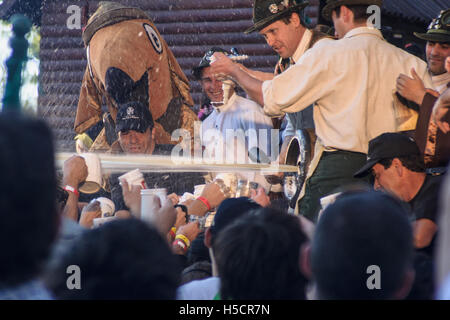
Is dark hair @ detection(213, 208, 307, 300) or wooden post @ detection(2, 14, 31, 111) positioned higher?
wooden post @ detection(2, 14, 31, 111)

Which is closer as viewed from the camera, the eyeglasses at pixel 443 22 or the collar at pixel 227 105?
the eyeglasses at pixel 443 22

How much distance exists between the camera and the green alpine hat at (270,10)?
12.5 ft

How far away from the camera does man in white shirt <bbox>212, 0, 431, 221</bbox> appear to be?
10.8 ft

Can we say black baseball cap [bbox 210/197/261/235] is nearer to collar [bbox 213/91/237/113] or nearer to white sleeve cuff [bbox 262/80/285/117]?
white sleeve cuff [bbox 262/80/285/117]

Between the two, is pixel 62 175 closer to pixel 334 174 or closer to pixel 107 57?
pixel 107 57

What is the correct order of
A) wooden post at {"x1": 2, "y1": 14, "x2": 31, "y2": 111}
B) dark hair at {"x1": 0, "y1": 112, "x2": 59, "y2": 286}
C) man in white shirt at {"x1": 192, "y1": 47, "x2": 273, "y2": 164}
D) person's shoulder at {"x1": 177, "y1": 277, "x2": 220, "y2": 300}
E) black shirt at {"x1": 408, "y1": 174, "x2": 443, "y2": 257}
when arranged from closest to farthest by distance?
dark hair at {"x1": 0, "y1": 112, "x2": 59, "y2": 286}, person's shoulder at {"x1": 177, "y1": 277, "x2": 220, "y2": 300}, black shirt at {"x1": 408, "y1": 174, "x2": 443, "y2": 257}, wooden post at {"x1": 2, "y1": 14, "x2": 31, "y2": 111}, man in white shirt at {"x1": 192, "y1": 47, "x2": 273, "y2": 164}

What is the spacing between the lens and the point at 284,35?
3.88 metres

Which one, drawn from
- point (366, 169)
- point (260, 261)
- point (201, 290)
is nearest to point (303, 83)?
point (366, 169)

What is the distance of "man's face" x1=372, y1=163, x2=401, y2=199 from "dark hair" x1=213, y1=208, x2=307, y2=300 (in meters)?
1.17

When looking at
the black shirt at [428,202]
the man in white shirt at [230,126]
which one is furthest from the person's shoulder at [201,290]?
the man in white shirt at [230,126]

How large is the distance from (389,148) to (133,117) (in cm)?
242

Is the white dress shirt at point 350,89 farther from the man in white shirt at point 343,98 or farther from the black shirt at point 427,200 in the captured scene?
the black shirt at point 427,200

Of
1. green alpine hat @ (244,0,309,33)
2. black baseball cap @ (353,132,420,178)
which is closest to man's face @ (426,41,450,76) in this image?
green alpine hat @ (244,0,309,33)

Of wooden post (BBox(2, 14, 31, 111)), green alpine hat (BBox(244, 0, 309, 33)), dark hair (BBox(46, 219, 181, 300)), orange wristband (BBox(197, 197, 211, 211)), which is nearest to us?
dark hair (BBox(46, 219, 181, 300))
